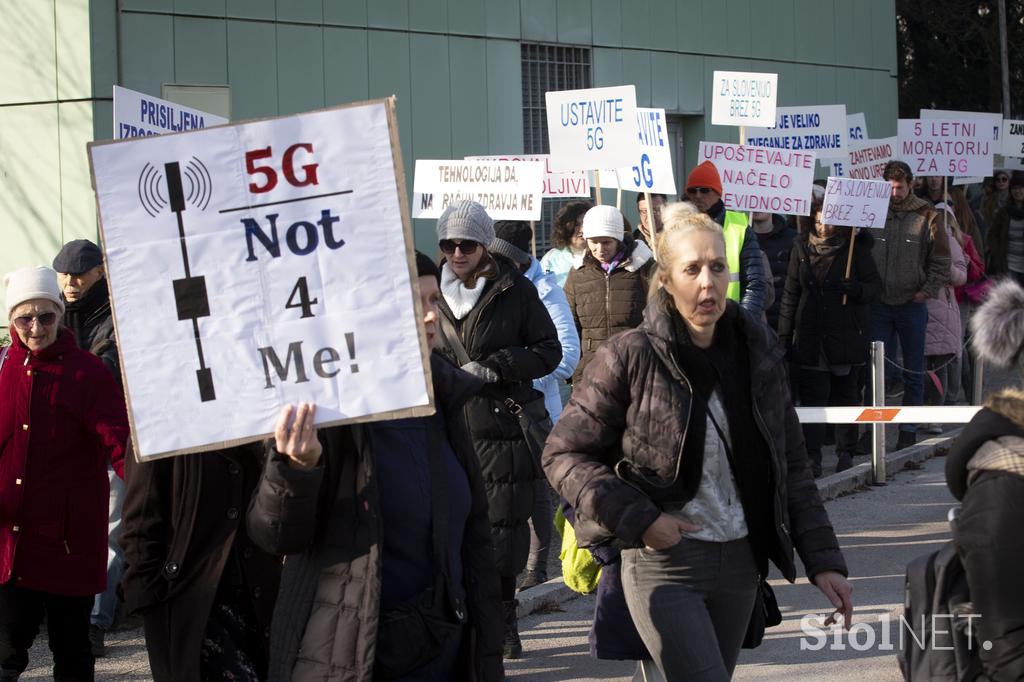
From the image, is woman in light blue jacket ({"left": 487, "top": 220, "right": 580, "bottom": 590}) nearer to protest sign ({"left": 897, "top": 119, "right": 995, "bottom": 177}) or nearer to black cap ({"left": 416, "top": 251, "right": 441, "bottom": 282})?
black cap ({"left": 416, "top": 251, "right": 441, "bottom": 282})

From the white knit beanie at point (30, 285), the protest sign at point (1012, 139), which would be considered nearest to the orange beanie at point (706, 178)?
the white knit beanie at point (30, 285)

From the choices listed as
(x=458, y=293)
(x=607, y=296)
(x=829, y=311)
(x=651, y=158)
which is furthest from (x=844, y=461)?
(x=458, y=293)

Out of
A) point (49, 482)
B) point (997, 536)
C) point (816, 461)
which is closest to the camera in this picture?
point (997, 536)

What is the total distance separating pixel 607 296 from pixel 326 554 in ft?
18.9

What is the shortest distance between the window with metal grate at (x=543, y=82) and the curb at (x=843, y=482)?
21.5ft

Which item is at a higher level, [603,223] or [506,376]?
[603,223]

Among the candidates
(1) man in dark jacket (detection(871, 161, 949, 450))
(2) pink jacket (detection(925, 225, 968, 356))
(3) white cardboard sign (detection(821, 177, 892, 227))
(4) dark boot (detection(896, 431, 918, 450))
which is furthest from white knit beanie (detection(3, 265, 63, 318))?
(2) pink jacket (detection(925, 225, 968, 356))

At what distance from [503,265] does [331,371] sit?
3662mm

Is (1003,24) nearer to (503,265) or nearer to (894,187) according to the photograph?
(894,187)

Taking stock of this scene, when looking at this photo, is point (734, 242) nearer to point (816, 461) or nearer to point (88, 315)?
point (816, 461)

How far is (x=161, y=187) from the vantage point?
366 cm

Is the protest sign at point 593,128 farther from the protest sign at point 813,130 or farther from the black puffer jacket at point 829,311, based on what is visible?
the protest sign at point 813,130

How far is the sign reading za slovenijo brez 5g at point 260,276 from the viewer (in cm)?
359

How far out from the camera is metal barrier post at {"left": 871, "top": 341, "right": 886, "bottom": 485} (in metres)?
11.1
